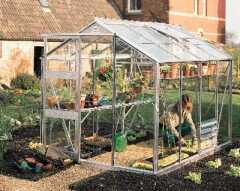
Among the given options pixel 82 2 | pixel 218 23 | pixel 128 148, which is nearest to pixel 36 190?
pixel 128 148

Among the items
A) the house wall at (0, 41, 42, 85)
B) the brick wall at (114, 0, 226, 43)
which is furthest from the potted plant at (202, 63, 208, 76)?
the brick wall at (114, 0, 226, 43)

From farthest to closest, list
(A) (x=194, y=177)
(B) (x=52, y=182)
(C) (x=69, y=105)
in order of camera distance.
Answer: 1. (C) (x=69, y=105)
2. (B) (x=52, y=182)
3. (A) (x=194, y=177)

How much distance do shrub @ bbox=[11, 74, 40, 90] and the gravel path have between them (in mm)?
13971

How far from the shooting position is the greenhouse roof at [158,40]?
395 inches

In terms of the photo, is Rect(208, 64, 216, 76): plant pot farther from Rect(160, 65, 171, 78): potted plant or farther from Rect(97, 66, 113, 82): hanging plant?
Rect(97, 66, 113, 82): hanging plant

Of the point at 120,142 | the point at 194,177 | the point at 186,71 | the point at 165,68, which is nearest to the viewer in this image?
the point at 194,177

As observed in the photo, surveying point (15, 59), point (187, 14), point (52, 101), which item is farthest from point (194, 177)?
point (187, 14)

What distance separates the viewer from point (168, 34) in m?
11.4

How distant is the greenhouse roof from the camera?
32.9ft

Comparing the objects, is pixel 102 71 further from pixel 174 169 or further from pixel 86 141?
pixel 174 169

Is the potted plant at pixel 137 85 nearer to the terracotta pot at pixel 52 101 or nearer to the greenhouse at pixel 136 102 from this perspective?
the greenhouse at pixel 136 102

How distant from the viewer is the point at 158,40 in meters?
10.9

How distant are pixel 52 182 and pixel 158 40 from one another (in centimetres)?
386

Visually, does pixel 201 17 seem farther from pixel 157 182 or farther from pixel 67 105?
pixel 157 182
